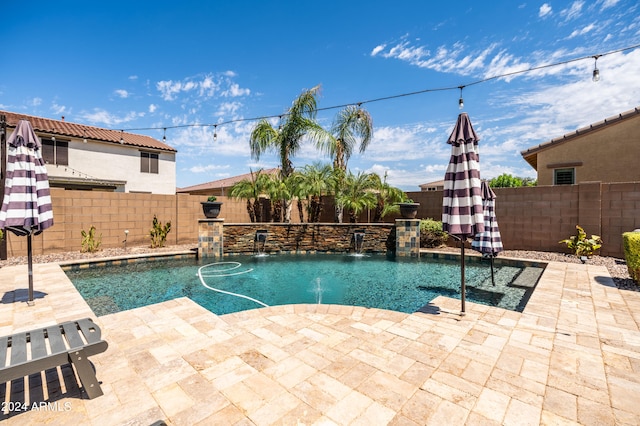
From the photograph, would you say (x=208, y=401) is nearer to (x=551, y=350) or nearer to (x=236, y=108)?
(x=551, y=350)

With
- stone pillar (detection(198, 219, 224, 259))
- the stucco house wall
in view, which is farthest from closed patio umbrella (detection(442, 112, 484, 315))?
the stucco house wall

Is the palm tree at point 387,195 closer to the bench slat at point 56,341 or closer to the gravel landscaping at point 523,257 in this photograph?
the gravel landscaping at point 523,257

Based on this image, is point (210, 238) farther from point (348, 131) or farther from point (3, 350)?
point (348, 131)

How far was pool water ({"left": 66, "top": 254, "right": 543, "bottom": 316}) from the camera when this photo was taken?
6145 millimetres

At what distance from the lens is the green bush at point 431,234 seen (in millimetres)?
11805

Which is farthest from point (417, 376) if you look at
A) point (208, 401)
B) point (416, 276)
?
point (416, 276)

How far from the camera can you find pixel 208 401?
2.54 meters

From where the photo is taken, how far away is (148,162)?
2023 centimetres

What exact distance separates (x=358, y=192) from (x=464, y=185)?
9.23m

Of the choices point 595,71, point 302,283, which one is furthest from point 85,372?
point 595,71

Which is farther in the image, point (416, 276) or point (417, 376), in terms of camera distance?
point (416, 276)

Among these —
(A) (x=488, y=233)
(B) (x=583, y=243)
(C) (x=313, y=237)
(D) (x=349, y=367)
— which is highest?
(A) (x=488, y=233)

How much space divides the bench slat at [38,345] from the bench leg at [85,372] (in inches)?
8.4

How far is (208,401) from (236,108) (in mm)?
13591
